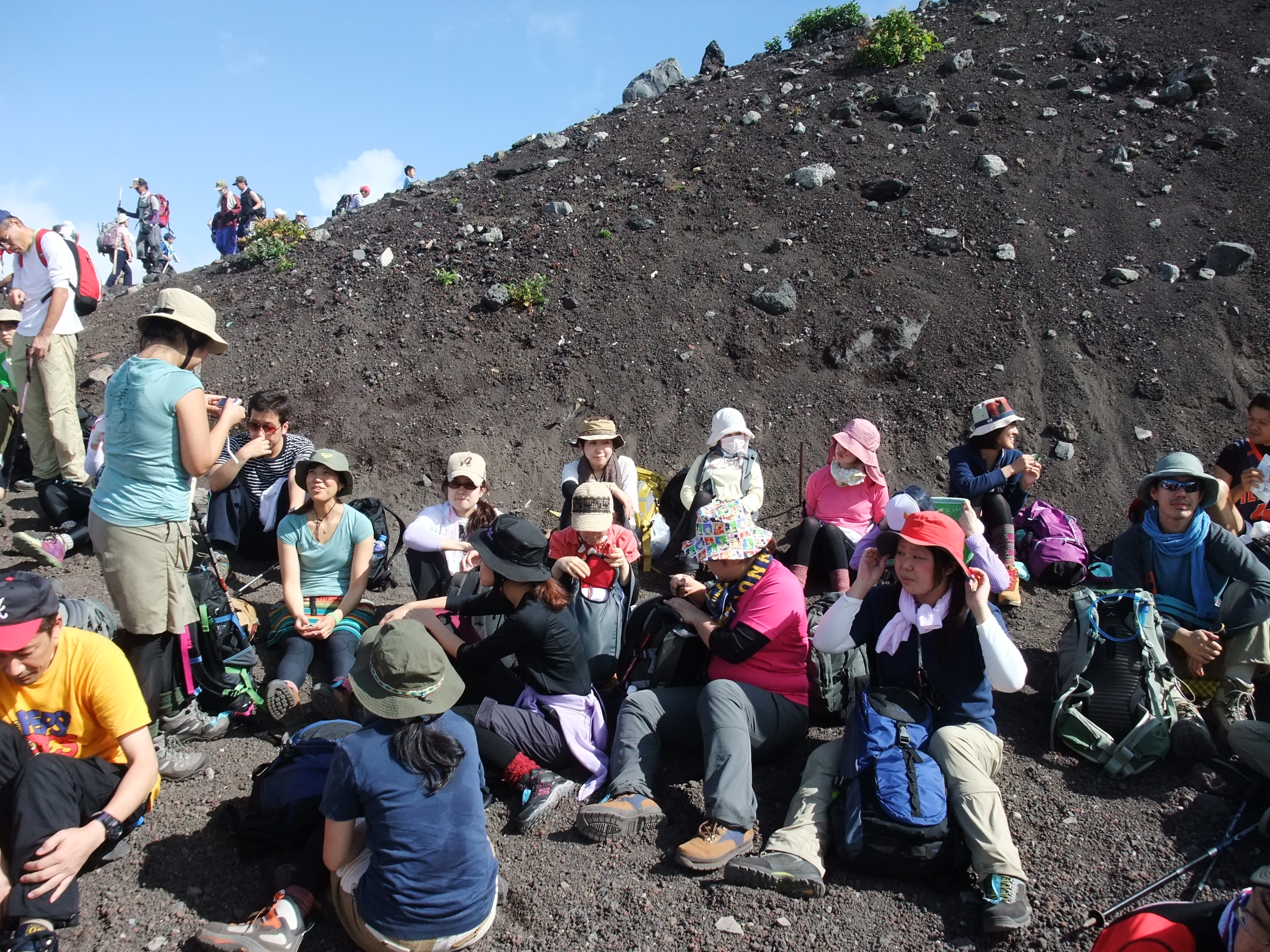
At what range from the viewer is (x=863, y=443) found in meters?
6.57

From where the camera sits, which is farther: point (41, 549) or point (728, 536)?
point (41, 549)

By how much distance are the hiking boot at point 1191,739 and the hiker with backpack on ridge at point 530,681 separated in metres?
2.90

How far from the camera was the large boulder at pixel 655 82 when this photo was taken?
57.1 ft

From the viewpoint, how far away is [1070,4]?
16.0m

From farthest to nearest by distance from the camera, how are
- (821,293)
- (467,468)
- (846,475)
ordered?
1. (821,293)
2. (846,475)
3. (467,468)

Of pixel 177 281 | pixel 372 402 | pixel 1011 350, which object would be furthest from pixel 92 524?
pixel 177 281

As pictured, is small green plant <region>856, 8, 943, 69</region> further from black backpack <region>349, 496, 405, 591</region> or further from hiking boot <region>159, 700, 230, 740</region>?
hiking boot <region>159, 700, 230, 740</region>

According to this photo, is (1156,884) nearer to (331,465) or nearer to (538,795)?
(538,795)

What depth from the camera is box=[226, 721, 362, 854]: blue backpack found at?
3594 mm

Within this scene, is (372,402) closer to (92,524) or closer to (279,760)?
(92,524)

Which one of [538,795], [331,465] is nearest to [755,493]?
[331,465]

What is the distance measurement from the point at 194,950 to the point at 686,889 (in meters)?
1.92

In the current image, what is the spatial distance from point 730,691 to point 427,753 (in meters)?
1.68

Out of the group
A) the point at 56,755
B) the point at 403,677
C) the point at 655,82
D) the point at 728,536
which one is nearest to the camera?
the point at 403,677
